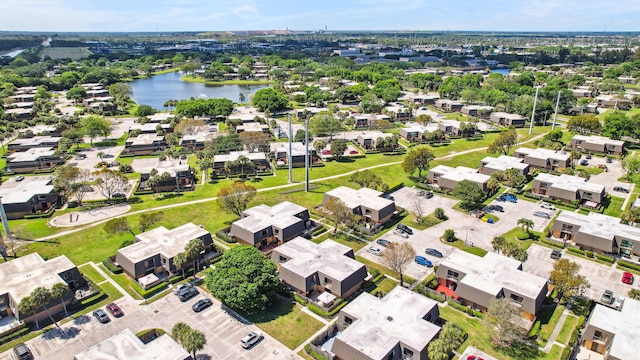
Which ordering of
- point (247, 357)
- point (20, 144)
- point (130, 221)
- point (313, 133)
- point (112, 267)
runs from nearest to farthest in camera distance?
point (247, 357) < point (112, 267) < point (130, 221) < point (20, 144) < point (313, 133)

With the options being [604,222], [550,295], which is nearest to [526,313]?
[550,295]

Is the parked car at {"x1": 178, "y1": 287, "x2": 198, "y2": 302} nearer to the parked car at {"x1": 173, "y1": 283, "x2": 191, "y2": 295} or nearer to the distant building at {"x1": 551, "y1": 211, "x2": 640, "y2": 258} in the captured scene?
the parked car at {"x1": 173, "y1": 283, "x2": 191, "y2": 295}

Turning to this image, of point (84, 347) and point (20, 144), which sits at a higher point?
point (20, 144)

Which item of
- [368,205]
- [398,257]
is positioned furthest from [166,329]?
[368,205]

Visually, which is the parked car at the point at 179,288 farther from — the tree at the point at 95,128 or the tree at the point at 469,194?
the tree at the point at 95,128

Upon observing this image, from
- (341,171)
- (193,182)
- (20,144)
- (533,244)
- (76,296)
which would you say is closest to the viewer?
(76,296)

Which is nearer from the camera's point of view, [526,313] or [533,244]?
[526,313]

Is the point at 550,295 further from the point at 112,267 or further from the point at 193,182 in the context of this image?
the point at 193,182
